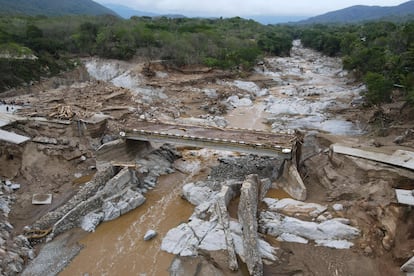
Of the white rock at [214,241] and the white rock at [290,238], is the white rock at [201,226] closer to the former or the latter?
the white rock at [214,241]

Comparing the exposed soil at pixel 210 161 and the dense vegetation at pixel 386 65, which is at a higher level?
the dense vegetation at pixel 386 65

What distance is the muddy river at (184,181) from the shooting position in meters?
13.8

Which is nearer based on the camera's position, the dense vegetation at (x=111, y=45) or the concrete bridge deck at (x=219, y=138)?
the concrete bridge deck at (x=219, y=138)

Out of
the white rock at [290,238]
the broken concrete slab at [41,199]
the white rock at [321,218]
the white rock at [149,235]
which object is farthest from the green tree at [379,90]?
the broken concrete slab at [41,199]

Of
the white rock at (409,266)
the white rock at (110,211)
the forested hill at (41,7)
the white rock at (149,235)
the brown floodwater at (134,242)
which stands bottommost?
the brown floodwater at (134,242)

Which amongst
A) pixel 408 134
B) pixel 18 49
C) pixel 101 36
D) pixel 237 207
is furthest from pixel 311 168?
pixel 101 36

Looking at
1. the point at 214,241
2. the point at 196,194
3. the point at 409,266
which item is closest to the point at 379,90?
the point at 196,194

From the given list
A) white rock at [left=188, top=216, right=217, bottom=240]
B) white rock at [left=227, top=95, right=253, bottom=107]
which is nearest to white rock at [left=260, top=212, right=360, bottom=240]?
white rock at [left=188, top=216, right=217, bottom=240]

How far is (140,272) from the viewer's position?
13.4 meters

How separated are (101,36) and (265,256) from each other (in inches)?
1624

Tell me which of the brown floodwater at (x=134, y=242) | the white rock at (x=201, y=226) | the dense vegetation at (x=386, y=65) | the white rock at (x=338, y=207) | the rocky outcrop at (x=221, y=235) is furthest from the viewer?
the dense vegetation at (x=386, y=65)

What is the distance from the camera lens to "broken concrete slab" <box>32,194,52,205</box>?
55.6 feet

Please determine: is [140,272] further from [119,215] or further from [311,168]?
[311,168]

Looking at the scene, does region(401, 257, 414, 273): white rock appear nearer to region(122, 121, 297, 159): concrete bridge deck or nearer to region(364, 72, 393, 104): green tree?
region(122, 121, 297, 159): concrete bridge deck
